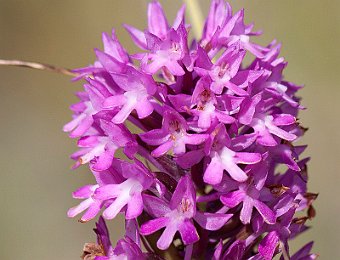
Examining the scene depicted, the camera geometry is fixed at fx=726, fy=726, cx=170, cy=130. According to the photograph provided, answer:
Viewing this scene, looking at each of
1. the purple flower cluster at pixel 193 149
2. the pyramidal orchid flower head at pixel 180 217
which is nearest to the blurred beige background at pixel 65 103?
the purple flower cluster at pixel 193 149

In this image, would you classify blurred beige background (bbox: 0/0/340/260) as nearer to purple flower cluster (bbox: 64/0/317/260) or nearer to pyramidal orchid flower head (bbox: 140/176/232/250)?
→ purple flower cluster (bbox: 64/0/317/260)

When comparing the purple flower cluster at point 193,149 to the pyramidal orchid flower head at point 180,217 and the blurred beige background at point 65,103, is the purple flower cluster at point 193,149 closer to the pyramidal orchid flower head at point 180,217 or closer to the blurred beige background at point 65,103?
the pyramidal orchid flower head at point 180,217

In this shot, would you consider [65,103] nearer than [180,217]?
No

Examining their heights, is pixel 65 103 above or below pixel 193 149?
above

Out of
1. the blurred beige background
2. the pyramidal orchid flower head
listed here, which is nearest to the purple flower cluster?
the pyramidal orchid flower head

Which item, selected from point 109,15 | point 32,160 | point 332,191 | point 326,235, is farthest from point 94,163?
point 109,15

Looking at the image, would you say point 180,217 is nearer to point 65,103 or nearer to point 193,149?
point 193,149

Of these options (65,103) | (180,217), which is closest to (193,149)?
(180,217)
